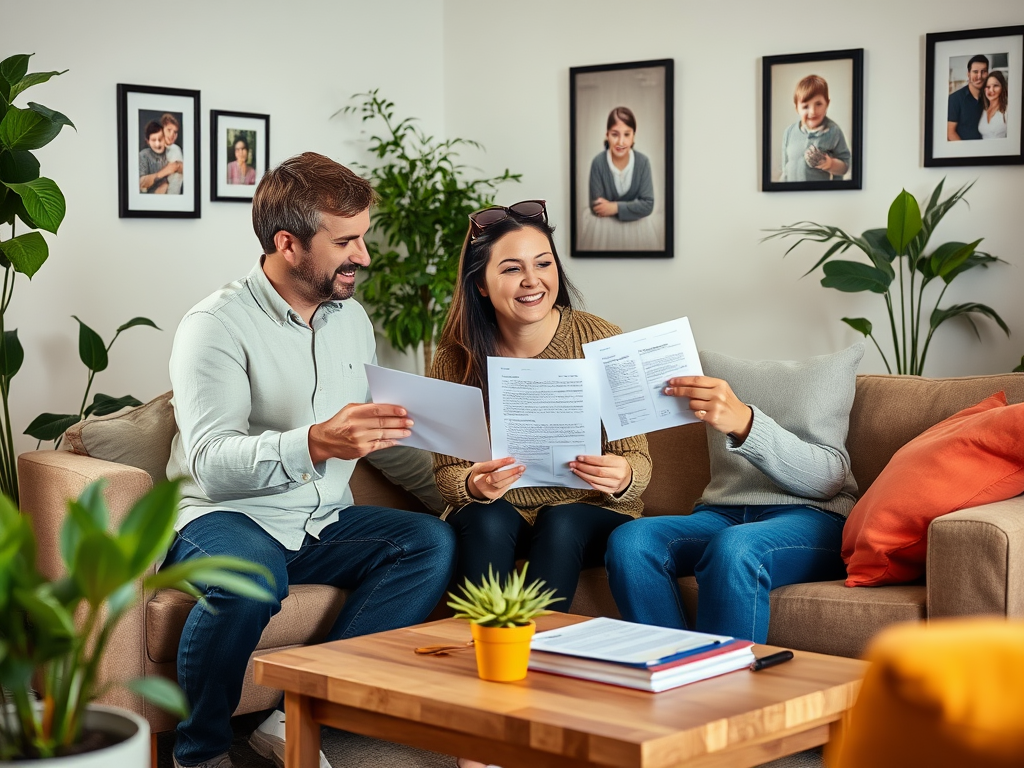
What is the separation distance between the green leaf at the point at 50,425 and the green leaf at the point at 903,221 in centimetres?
244

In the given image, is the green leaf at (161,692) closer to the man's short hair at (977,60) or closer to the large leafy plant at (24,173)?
the large leafy plant at (24,173)

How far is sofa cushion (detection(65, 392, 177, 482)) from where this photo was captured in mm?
2648

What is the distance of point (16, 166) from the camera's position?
2971 millimetres

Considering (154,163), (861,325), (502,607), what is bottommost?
(502,607)

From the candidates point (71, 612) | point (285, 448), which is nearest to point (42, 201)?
point (285, 448)

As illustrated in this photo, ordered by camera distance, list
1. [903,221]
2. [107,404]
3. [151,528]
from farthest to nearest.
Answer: [903,221], [107,404], [151,528]

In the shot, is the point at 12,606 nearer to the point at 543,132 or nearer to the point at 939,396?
the point at 939,396

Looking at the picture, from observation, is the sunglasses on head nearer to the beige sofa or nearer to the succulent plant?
the beige sofa

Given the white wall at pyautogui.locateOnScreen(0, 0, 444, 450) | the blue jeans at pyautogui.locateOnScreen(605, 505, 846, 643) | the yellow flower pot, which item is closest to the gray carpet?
the blue jeans at pyautogui.locateOnScreen(605, 505, 846, 643)

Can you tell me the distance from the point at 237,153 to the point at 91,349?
3.23 ft

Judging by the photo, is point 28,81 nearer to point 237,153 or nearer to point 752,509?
point 237,153

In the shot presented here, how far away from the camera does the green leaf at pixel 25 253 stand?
296 cm

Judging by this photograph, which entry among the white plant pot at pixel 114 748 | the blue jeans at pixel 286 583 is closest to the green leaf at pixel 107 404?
the blue jeans at pixel 286 583

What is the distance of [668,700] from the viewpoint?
4.97 feet
